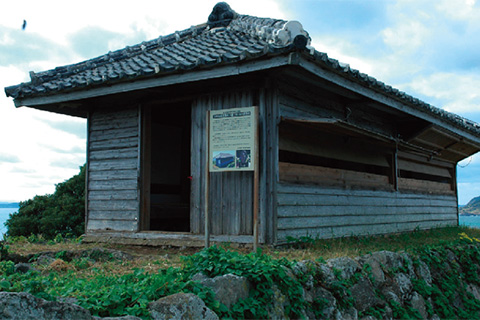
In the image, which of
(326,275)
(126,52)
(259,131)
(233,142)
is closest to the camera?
(326,275)

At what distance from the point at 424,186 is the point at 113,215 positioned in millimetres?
8910

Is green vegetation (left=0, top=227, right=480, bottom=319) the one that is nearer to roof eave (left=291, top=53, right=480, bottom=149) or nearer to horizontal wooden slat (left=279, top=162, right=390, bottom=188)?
horizontal wooden slat (left=279, top=162, right=390, bottom=188)

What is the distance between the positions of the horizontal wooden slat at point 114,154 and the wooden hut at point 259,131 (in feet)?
0.08

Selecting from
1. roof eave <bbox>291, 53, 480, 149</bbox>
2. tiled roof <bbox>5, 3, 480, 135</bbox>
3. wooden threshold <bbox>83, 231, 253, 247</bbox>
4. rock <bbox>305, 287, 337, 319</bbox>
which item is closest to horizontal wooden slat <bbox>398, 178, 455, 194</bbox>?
roof eave <bbox>291, 53, 480, 149</bbox>

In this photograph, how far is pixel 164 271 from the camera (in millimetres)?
4578

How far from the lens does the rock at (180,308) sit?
349 cm

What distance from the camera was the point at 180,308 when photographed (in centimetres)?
357

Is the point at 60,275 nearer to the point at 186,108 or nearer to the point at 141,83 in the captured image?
the point at 141,83

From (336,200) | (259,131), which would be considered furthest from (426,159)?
(259,131)

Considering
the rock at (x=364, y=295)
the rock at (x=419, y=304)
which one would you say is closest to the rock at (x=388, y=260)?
the rock at (x=419, y=304)

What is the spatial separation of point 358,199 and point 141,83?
516 cm

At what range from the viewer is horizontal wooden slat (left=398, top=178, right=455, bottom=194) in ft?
39.8

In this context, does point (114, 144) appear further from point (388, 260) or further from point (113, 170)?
point (388, 260)

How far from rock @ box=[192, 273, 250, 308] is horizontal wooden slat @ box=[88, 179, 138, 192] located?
5402mm
